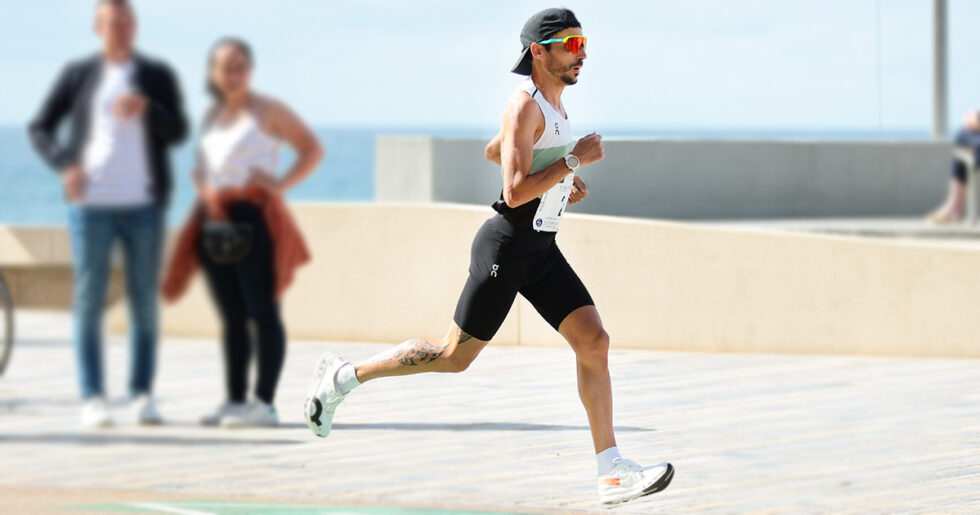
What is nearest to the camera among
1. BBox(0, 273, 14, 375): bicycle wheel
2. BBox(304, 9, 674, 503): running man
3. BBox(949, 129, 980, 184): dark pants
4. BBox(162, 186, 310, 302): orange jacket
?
BBox(162, 186, 310, 302): orange jacket

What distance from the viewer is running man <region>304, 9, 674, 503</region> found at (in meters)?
5.50

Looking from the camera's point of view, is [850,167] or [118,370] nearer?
[118,370]

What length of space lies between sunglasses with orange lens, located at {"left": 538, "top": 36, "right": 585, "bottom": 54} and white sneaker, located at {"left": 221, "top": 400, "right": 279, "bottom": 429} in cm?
167

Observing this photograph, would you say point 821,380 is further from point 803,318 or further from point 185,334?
point 185,334

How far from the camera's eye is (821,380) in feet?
30.3

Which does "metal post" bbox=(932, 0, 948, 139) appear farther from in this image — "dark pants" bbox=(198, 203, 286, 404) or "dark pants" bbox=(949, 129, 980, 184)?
"dark pants" bbox=(198, 203, 286, 404)

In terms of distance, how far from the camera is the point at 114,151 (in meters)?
4.31

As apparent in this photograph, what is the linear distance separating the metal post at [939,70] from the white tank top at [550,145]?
14.0 meters

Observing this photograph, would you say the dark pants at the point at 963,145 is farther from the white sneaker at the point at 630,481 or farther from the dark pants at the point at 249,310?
the dark pants at the point at 249,310

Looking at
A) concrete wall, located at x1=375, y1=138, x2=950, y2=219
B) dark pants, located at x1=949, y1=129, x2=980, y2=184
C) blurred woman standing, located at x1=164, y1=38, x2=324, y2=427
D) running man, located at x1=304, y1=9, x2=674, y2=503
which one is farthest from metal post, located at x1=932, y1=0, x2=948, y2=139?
blurred woman standing, located at x1=164, y1=38, x2=324, y2=427

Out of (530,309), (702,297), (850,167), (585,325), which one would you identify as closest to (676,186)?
(850,167)

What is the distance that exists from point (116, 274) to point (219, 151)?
1.86 ft

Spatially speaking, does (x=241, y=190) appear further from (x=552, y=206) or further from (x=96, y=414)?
(x=552, y=206)

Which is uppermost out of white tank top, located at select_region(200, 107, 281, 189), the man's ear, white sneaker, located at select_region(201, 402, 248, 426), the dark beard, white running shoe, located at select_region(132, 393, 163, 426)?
the man's ear
